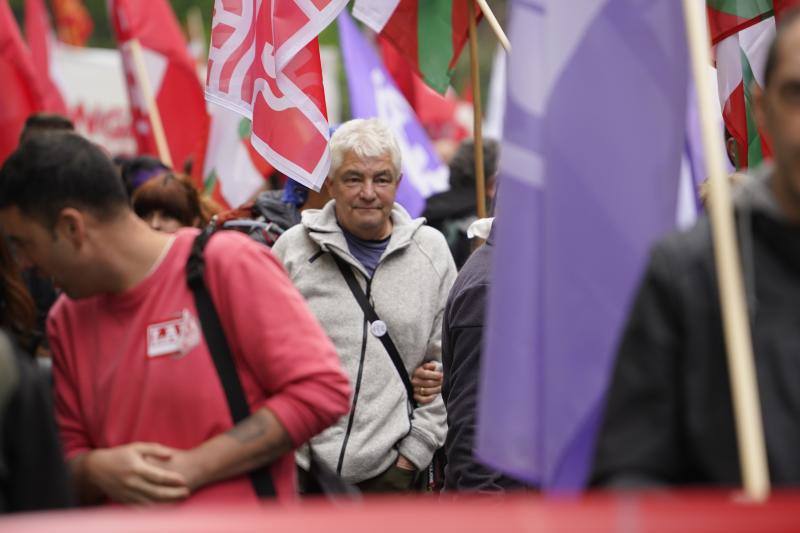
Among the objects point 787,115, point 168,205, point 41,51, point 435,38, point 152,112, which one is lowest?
point 168,205

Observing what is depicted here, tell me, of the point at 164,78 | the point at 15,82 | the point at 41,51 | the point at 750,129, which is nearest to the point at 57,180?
the point at 750,129

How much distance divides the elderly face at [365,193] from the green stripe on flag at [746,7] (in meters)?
1.52

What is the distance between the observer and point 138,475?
3568 mm

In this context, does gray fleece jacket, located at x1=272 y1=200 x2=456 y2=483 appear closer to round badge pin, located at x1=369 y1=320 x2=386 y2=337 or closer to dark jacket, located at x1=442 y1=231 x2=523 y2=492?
round badge pin, located at x1=369 y1=320 x2=386 y2=337

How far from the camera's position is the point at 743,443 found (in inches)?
99.8

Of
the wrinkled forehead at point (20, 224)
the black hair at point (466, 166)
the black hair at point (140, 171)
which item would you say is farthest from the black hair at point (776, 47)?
the black hair at point (466, 166)

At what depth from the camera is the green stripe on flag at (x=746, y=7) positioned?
6078 millimetres

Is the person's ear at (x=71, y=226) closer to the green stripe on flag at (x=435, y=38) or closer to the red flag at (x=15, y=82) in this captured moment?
the green stripe on flag at (x=435, y=38)

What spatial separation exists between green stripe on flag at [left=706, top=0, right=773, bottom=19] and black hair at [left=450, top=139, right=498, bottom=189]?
112 inches

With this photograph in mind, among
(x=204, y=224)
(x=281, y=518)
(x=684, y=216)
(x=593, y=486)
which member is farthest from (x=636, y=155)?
(x=204, y=224)

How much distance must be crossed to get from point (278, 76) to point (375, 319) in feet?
3.33

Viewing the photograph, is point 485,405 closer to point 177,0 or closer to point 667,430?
point 667,430

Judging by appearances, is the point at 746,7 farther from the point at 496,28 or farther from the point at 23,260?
the point at 23,260

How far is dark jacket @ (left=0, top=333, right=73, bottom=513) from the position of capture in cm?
305
